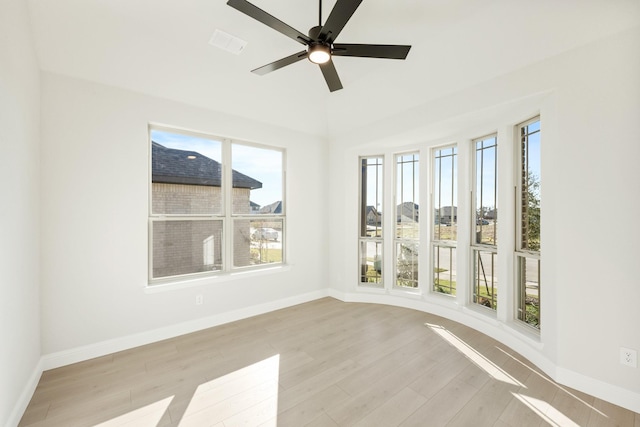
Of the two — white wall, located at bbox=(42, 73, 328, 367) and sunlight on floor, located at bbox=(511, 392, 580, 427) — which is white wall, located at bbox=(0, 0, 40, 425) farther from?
sunlight on floor, located at bbox=(511, 392, 580, 427)

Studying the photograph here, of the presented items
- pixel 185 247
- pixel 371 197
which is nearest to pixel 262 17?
pixel 185 247

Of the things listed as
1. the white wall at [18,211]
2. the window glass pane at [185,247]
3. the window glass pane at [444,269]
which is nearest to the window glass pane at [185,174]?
the window glass pane at [185,247]

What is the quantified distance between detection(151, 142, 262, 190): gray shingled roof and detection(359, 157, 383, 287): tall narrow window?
6.86 ft

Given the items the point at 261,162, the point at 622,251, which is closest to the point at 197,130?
the point at 261,162

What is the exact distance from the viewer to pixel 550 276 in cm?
244

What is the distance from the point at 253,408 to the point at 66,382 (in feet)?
5.64

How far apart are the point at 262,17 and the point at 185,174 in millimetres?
2236

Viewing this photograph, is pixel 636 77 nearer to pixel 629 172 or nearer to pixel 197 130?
pixel 629 172

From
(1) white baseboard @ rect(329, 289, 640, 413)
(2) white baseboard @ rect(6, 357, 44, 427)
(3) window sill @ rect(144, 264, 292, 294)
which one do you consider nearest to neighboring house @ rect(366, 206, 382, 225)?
(1) white baseboard @ rect(329, 289, 640, 413)

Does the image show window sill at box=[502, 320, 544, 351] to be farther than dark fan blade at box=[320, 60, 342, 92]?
Yes

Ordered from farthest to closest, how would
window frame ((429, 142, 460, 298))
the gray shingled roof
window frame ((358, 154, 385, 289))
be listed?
window frame ((358, 154, 385, 289)), window frame ((429, 142, 460, 298)), the gray shingled roof

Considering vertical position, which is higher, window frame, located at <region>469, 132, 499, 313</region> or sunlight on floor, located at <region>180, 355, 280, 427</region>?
window frame, located at <region>469, 132, 499, 313</region>

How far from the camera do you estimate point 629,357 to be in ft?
6.69

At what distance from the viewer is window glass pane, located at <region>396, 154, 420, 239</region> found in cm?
427
